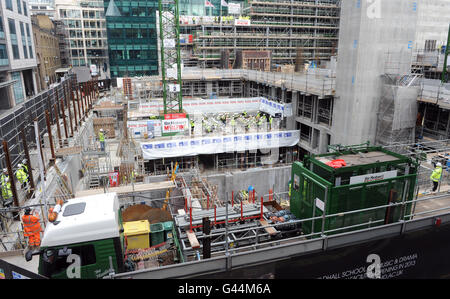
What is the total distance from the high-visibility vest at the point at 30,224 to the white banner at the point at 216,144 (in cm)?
1354

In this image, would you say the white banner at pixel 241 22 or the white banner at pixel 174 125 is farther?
the white banner at pixel 241 22

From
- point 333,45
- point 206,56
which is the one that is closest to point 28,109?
point 206,56

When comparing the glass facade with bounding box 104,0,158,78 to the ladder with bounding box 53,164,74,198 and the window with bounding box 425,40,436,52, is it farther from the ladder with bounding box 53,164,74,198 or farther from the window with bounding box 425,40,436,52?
the ladder with bounding box 53,164,74,198

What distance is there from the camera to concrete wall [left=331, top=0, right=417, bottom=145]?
20.3 metres

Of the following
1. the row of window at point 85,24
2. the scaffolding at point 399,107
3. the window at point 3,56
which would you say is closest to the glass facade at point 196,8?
the row of window at point 85,24

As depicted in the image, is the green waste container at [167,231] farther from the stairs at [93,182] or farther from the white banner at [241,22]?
the white banner at [241,22]

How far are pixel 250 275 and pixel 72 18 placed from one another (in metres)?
85.9

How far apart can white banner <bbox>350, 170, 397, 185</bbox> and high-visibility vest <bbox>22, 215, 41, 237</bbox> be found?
380 inches

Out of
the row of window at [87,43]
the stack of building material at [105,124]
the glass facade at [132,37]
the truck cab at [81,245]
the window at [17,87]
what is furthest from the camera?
the row of window at [87,43]

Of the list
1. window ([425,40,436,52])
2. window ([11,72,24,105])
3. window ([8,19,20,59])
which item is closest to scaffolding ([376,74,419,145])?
window ([425,40,436,52])

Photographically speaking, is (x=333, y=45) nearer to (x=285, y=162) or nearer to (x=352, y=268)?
(x=285, y=162)

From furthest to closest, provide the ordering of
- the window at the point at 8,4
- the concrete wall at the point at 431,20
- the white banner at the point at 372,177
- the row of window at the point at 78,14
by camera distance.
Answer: the row of window at the point at 78,14
the concrete wall at the point at 431,20
the window at the point at 8,4
the white banner at the point at 372,177

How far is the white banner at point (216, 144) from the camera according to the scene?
78.7 feet
